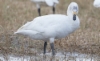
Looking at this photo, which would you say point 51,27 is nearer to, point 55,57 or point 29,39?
point 55,57

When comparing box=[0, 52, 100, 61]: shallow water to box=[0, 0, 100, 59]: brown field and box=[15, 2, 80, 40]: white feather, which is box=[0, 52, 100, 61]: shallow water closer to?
box=[0, 0, 100, 59]: brown field

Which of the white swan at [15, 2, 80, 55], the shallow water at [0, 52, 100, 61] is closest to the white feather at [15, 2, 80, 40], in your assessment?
the white swan at [15, 2, 80, 55]

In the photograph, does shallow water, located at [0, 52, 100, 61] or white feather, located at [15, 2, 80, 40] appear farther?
white feather, located at [15, 2, 80, 40]

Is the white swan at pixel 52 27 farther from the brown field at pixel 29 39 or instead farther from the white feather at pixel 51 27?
the brown field at pixel 29 39

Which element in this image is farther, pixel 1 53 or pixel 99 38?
pixel 99 38

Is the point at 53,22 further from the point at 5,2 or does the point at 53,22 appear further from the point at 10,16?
the point at 5,2

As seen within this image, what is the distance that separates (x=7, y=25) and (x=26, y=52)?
2457 millimetres

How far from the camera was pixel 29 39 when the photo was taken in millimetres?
9547

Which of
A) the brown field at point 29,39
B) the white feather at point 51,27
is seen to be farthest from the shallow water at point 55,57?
the white feather at point 51,27

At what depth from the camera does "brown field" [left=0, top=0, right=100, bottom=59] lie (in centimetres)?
900

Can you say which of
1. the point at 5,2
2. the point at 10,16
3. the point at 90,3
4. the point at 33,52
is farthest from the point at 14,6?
the point at 33,52

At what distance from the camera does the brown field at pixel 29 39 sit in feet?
29.5

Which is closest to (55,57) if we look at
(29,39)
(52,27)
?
(52,27)

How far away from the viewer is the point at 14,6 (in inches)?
538
